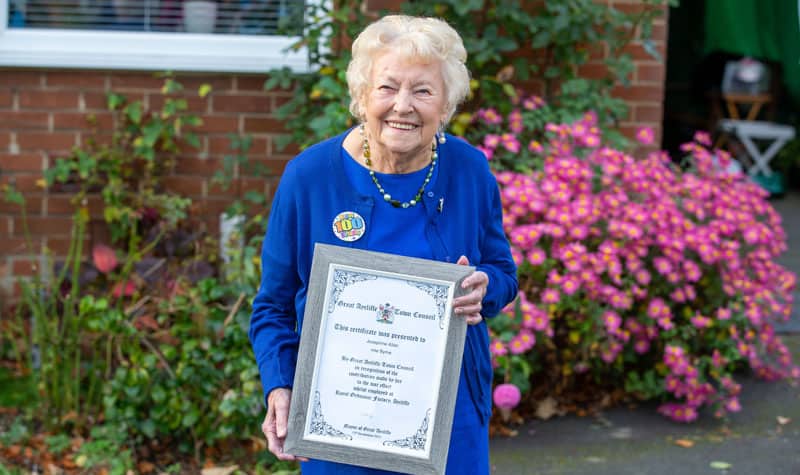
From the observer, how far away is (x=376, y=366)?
6.74 ft

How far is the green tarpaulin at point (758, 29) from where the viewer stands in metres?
9.34

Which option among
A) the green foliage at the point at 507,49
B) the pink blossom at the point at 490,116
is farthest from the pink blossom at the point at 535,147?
the green foliage at the point at 507,49

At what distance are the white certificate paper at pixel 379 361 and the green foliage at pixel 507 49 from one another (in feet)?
8.93

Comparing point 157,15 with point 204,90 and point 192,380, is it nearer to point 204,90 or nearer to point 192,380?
point 204,90

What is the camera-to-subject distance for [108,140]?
5258mm

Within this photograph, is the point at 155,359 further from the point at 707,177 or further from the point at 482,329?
the point at 707,177

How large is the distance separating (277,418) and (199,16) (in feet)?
12.2

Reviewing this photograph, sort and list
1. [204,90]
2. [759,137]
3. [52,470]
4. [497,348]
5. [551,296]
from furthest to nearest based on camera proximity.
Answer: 1. [759,137]
2. [204,90]
3. [551,296]
4. [497,348]
5. [52,470]

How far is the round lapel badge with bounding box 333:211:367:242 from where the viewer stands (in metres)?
2.16

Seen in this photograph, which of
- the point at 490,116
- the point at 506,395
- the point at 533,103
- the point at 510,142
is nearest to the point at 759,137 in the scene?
the point at 533,103

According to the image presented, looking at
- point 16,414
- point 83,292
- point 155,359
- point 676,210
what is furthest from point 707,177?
point 16,414

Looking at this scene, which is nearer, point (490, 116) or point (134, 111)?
point (490, 116)

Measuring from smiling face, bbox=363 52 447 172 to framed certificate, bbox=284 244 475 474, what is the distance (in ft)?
0.90

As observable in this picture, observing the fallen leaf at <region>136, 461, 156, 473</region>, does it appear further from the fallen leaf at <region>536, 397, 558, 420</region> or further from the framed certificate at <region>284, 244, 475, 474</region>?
the framed certificate at <region>284, 244, 475, 474</region>
